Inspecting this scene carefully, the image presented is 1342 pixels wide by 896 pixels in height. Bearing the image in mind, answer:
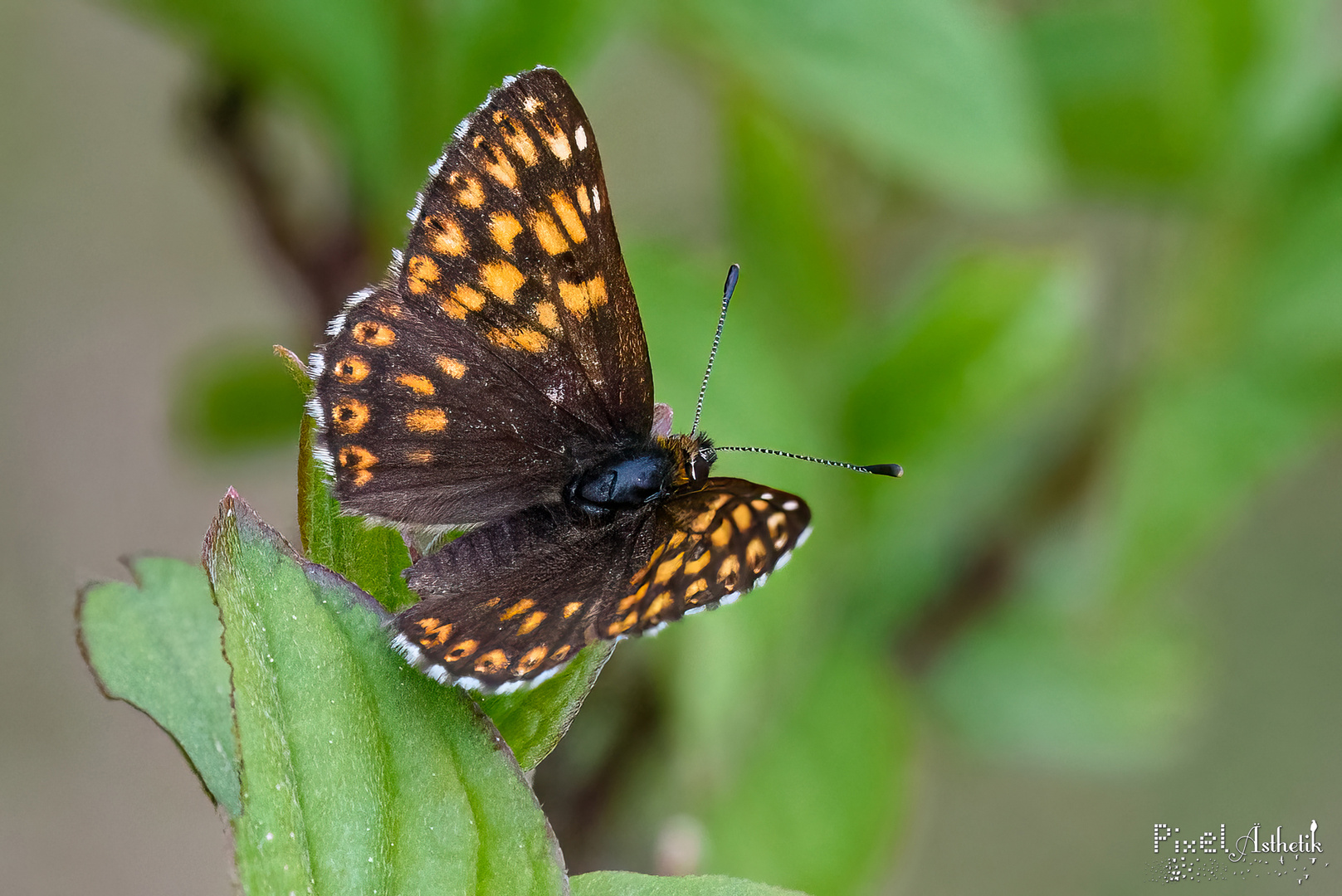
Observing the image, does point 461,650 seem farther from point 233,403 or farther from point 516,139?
point 233,403

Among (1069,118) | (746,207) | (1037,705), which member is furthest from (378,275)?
(1037,705)

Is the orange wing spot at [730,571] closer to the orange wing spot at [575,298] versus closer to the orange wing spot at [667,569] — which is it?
the orange wing spot at [667,569]

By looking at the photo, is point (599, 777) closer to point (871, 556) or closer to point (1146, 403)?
point (871, 556)

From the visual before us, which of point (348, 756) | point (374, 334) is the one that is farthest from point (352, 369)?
point (348, 756)

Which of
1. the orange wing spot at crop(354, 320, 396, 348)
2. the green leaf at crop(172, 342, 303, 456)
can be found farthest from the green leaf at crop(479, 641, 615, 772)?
the green leaf at crop(172, 342, 303, 456)

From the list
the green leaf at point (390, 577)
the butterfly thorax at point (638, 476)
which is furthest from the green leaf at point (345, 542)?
the butterfly thorax at point (638, 476)

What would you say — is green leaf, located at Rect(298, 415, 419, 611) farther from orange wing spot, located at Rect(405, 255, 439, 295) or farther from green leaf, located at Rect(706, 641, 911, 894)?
green leaf, located at Rect(706, 641, 911, 894)
